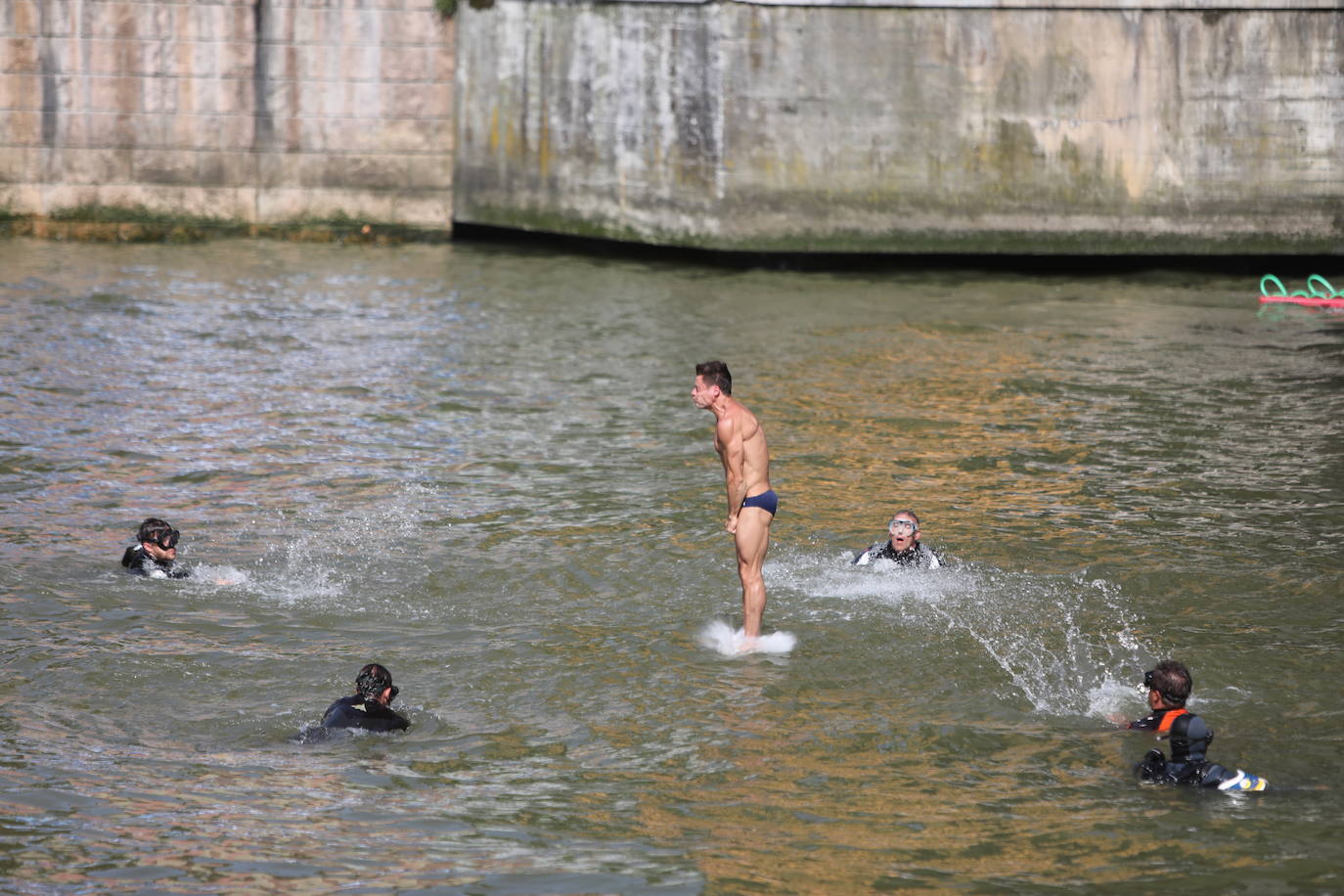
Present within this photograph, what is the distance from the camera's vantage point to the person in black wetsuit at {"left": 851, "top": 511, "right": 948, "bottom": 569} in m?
11.5

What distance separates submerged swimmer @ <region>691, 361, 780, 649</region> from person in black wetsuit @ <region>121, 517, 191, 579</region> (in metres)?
3.72

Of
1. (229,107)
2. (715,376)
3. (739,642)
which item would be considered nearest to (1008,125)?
(229,107)

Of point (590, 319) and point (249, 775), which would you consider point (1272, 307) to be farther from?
point (249, 775)

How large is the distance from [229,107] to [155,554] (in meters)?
16.0

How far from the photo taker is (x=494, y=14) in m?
25.5

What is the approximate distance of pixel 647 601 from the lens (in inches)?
442

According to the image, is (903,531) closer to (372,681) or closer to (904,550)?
(904,550)

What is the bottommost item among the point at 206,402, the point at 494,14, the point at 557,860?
the point at 557,860

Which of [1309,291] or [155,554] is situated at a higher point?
[1309,291]

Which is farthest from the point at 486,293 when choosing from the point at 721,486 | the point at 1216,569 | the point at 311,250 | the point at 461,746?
the point at 461,746

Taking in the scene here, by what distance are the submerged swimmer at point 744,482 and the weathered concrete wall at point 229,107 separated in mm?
16848

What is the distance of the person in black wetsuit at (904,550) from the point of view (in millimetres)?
11539

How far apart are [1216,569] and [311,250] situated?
56.0 ft

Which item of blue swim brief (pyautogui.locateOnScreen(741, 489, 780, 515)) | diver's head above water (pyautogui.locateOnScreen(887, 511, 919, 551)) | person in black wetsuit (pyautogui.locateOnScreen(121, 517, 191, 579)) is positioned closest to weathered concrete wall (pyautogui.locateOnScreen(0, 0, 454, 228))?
person in black wetsuit (pyautogui.locateOnScreen(121, 517, 191, 579))
